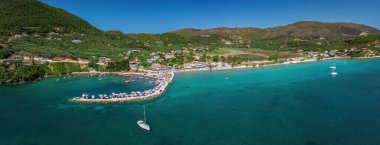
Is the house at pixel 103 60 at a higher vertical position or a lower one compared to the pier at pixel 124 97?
higher

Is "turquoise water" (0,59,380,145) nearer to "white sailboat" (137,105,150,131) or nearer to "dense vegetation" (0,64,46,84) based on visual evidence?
"white sailboat" (137,105,150,131)

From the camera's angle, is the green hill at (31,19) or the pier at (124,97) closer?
the pier at (124,97)

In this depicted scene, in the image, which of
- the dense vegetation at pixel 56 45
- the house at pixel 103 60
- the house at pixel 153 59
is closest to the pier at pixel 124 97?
the dense vegetation at pixel 56 45

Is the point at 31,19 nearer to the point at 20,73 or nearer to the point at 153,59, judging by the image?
A: the point at 153,59

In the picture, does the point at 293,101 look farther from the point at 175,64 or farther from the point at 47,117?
the point at 175,64

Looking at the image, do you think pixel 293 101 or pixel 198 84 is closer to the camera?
pixel 293 101

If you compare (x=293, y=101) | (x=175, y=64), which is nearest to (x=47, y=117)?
(x=293, y=101)

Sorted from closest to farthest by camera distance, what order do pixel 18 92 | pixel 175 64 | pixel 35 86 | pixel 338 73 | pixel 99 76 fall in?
1. pixel 18 92
2. pixel 35 86
3. pixel 99 76
4. pixel 338 73
5. pixel 175 64

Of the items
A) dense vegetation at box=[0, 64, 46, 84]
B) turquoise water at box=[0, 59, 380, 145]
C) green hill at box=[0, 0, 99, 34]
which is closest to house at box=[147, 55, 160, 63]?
turquoise water at box=[0, 59, 380, 145]

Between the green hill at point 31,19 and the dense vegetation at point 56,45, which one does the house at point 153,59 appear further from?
the green hill at point 31,19
